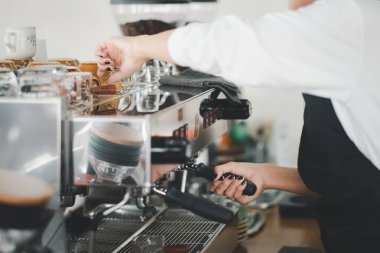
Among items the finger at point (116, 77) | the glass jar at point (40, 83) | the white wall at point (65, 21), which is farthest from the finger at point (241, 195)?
the white wall at point (65, 21)

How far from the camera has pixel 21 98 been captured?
1.24m

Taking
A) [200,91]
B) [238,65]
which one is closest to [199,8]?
[200,91]

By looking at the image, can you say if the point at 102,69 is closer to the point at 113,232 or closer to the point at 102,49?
the point at 102,49

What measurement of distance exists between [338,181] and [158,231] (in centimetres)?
48

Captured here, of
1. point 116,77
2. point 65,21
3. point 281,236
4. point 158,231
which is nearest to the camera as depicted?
point 116,77

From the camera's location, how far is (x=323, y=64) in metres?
1.26

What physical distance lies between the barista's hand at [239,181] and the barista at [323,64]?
0.22 metres

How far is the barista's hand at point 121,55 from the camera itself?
1391 mm

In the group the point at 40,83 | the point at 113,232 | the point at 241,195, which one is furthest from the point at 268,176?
the point at 40,83

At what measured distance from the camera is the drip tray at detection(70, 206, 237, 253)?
1.61 meters

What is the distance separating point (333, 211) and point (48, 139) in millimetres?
719

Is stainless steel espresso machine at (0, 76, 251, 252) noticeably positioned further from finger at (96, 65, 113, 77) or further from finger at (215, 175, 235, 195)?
finger at (215, 175, 235, 195)

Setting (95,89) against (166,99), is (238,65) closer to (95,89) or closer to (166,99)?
(166,99)

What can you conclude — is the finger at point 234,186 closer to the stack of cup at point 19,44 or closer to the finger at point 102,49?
the finger at point 102,49
